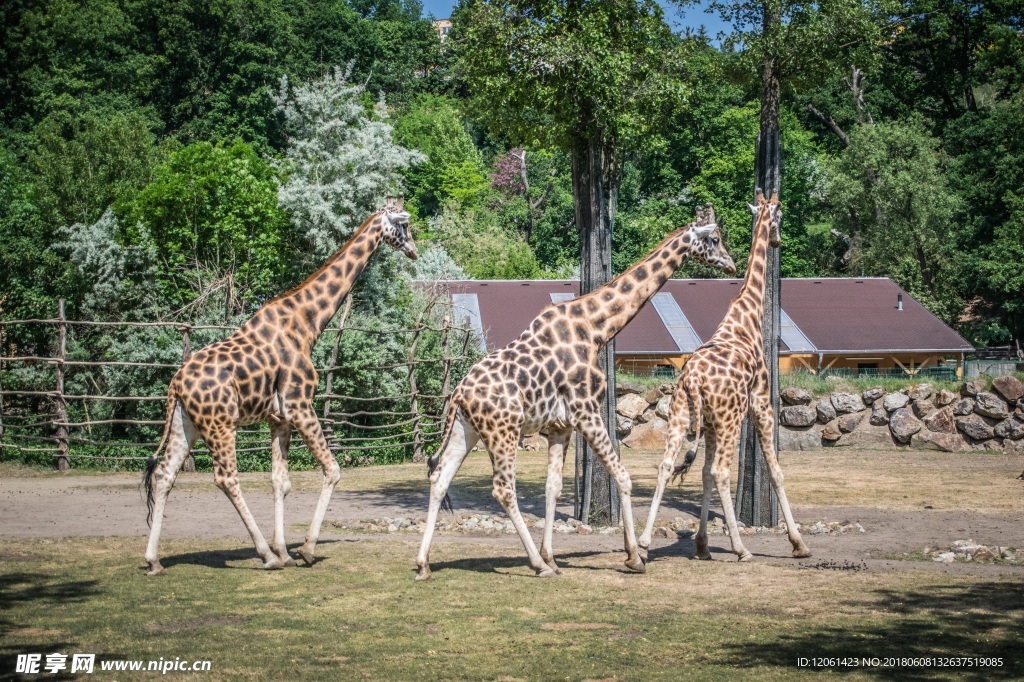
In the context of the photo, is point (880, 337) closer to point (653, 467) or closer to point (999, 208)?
point (999, 208)

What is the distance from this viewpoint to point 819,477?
773 inches

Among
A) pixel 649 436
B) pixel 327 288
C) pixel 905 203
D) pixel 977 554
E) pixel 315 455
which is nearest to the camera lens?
pixel 315 455

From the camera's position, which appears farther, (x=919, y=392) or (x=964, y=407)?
(x=919, y=392)

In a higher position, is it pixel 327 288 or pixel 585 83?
pixel 585 83

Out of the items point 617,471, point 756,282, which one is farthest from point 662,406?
point 617,471

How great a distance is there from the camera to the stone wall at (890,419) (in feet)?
80.5

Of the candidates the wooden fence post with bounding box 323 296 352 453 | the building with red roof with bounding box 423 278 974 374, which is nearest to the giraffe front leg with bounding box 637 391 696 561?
the wooden fence post with bounding box 323 296 352 453

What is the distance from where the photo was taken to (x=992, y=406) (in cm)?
2452

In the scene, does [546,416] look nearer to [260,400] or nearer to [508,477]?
[508,477]

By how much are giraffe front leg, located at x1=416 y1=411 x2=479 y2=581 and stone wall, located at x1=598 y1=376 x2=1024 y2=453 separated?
1435 centimetres

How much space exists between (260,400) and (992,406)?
19.2 meters

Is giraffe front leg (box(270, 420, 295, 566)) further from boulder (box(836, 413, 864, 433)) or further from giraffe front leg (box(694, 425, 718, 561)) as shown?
boulder (box(836, 413, 864, 433))

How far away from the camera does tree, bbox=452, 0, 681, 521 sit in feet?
47.3

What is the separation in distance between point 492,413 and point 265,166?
2006 centimetres
